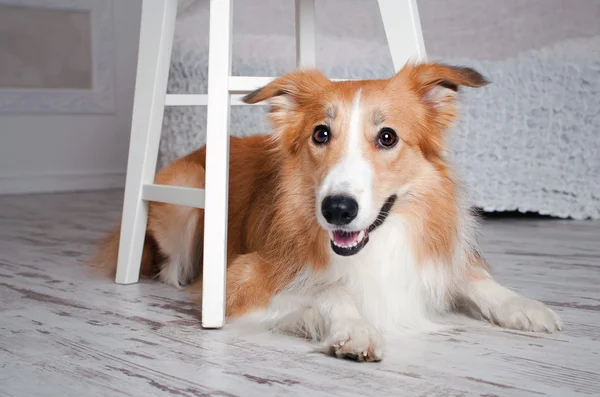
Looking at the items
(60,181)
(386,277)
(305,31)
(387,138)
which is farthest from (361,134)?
(60,181)

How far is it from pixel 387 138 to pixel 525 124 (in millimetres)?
2046

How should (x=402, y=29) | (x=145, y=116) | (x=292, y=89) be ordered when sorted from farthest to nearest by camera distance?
(x=145, y=116), (x=402, y=29), (x=292, y=89)

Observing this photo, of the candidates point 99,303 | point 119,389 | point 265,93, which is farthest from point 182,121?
point 119,389

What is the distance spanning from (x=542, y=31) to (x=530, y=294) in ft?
9.35

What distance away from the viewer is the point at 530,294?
221cm

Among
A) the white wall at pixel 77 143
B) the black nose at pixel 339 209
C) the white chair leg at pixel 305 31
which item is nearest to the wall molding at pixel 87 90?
the white wall at pixel 77 143

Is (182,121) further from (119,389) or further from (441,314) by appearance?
(119,389)

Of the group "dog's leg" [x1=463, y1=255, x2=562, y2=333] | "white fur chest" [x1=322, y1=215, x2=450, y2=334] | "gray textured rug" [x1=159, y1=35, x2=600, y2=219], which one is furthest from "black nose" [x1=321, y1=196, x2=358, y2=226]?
"gray textured rug" [x1=159, y1=35, x2=600, y2=219]

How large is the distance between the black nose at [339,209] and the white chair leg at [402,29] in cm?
59

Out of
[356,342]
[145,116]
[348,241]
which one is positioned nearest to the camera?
[356,342]

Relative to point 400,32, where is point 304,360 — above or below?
below

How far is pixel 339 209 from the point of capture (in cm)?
161

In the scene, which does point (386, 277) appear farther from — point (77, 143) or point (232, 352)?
point (77, 143)

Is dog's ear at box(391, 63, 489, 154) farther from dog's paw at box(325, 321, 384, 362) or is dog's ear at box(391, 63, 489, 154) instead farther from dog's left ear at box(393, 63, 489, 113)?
dog's paw at box(325, 321, 384, 362)
